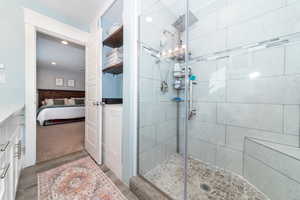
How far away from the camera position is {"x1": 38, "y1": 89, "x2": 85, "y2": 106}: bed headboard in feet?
16.1

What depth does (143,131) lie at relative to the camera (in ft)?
4.44

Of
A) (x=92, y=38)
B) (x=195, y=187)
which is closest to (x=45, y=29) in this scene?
(x=92, y=38)

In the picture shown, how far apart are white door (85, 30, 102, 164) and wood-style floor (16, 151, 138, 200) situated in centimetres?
→ 27

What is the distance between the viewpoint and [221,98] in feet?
5.13

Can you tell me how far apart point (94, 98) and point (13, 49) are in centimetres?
109

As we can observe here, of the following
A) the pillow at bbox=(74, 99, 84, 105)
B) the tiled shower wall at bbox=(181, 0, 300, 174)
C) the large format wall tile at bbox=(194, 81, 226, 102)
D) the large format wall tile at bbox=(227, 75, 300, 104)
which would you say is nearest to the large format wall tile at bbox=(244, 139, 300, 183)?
the tiled shower wall at bbox=(181, 0, 300, 174)

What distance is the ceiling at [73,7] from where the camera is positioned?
1.61 m

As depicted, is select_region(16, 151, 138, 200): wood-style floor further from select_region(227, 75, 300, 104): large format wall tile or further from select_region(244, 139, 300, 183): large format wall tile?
select_region(227, 75, 300, 104): large format wall tile

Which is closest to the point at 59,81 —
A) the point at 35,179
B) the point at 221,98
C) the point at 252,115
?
the point at 35,179

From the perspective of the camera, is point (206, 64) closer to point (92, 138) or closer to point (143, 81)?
point (143, 81)

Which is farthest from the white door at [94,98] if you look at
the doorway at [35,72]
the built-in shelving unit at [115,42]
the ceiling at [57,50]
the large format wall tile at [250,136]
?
the large format wall tile at [250,136]

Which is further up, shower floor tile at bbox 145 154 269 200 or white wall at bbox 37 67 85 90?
white wall at bbox 37 67 85 90

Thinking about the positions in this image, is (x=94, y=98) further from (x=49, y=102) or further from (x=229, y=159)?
(x=49, y=102)

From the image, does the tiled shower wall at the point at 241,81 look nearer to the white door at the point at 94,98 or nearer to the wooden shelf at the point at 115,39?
the wooden shelf at the point at 115,39
